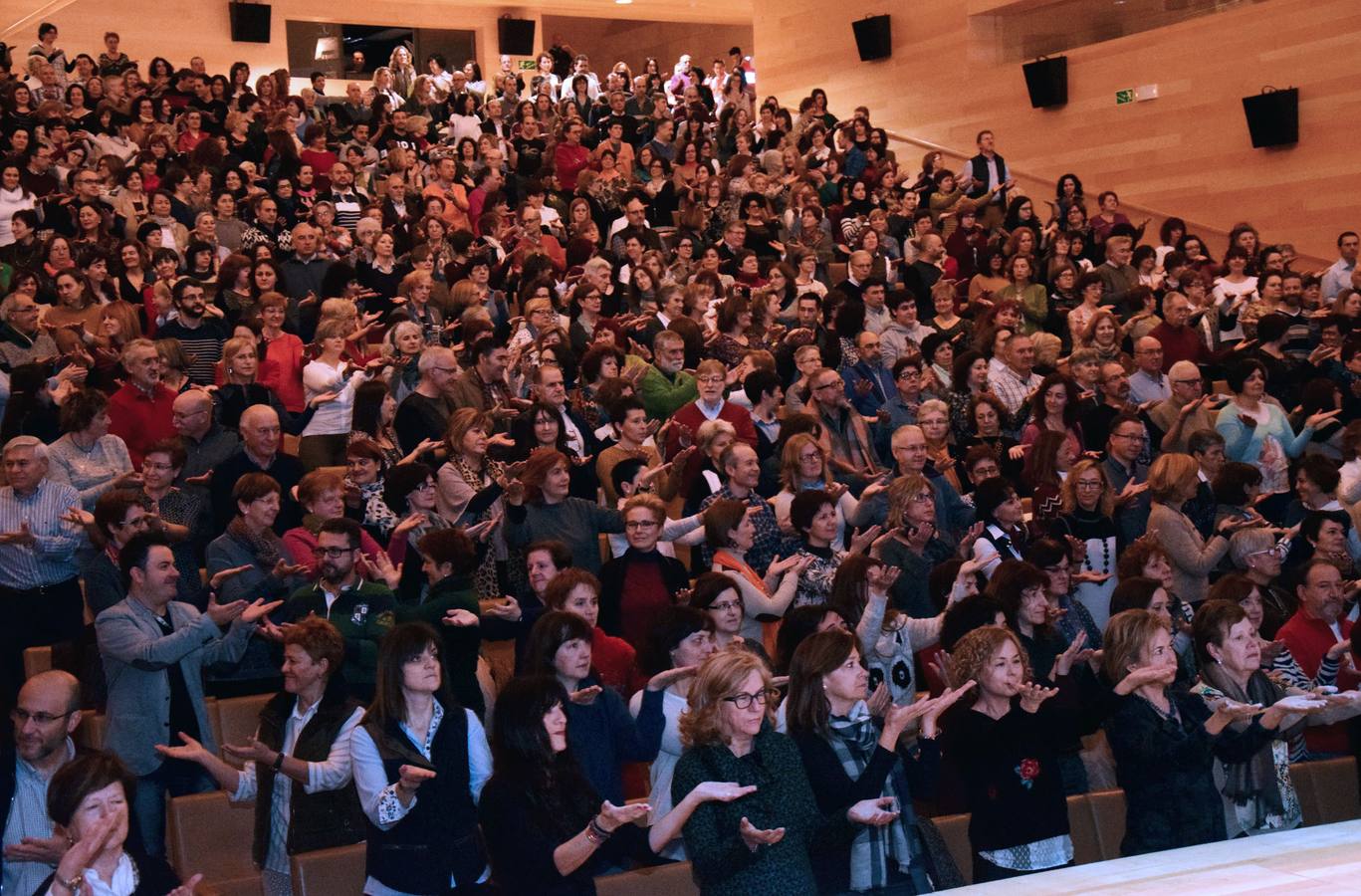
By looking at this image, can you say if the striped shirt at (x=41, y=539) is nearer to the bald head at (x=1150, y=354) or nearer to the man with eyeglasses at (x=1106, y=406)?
the man with eyeglasses at (x=1106, y=406)

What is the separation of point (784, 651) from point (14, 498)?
2.76 metres

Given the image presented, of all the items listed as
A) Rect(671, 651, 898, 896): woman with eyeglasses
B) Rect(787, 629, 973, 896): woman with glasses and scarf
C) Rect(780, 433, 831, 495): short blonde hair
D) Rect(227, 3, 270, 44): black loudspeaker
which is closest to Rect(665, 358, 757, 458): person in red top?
Rect(780, 433, 831, 495): short blonde hair

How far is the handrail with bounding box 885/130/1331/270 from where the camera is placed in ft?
44.2

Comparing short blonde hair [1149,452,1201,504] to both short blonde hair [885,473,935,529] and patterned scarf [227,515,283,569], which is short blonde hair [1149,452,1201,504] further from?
patterned scarf [227,515,283,569]

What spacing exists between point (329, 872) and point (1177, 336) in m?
6.84

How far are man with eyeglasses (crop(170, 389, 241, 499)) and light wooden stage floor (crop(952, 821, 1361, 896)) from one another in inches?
155

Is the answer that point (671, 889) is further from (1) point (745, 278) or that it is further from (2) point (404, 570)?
(1) point (745, 278)

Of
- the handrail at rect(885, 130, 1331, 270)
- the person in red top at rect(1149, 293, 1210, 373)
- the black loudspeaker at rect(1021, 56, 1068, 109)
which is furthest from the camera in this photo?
the black loudspeaker at rect(1021, 56, 1068, 109)

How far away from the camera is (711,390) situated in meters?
7.17

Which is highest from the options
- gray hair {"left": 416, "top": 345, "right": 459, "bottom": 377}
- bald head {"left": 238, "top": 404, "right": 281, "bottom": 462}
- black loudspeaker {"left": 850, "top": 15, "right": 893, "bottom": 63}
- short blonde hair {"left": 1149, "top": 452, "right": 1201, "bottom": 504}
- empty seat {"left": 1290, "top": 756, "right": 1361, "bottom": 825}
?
black loudspeaker {"left": 850, "top": 15, "right": 893, "bottom": 63}

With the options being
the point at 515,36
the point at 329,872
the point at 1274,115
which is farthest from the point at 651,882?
the point at 515,36

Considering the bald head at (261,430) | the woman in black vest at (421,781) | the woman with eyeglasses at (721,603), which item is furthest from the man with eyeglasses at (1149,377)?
the woman in black vest at (421,781)

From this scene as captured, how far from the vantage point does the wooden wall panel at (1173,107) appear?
41.7ft

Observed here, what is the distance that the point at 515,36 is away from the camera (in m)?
20.3
